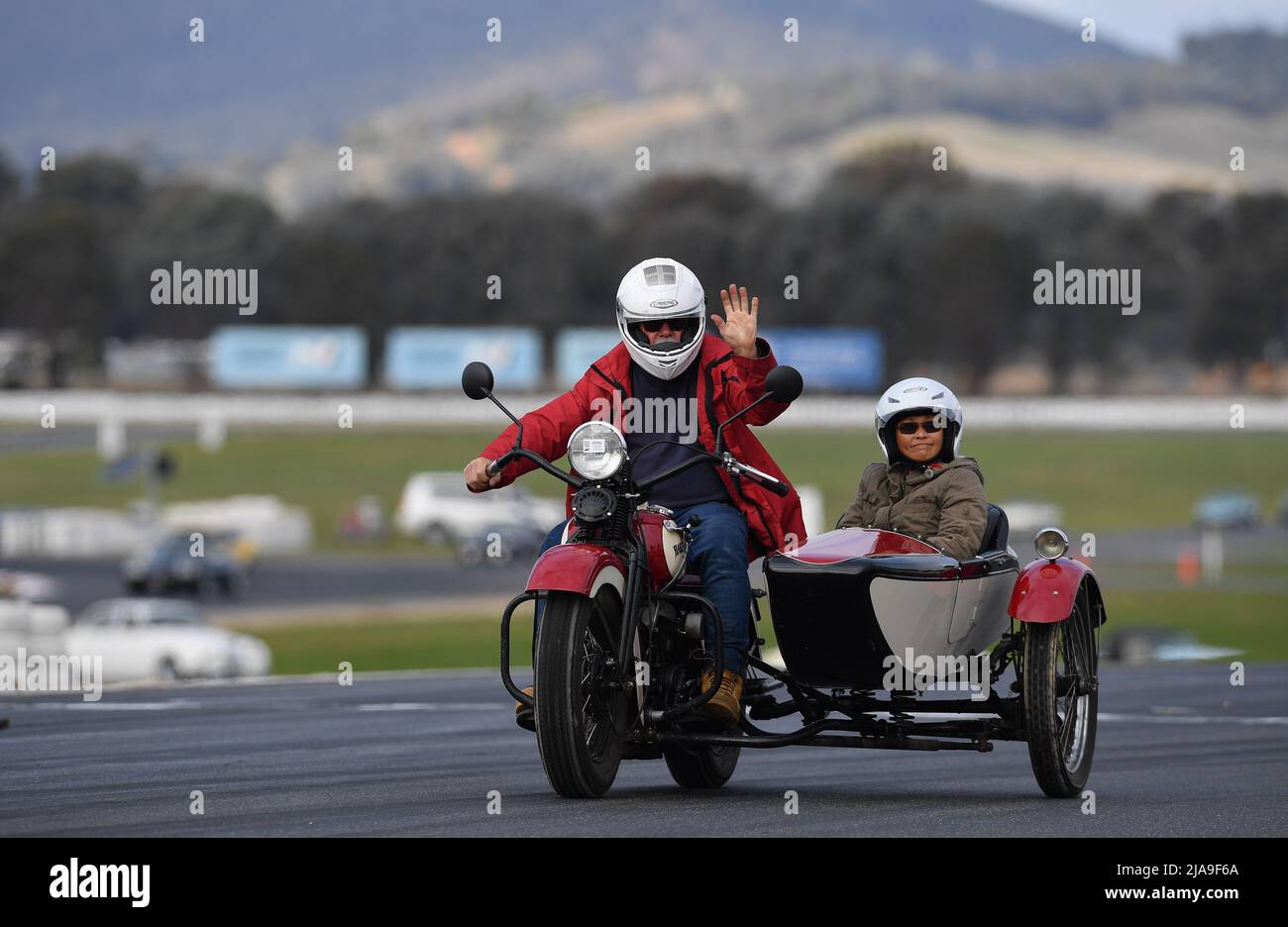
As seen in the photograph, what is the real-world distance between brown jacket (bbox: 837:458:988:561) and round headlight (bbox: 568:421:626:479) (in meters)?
1.30

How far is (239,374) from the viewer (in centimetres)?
10575

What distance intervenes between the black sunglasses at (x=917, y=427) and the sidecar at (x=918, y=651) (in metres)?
0.56

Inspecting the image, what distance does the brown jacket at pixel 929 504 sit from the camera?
32.1 feet

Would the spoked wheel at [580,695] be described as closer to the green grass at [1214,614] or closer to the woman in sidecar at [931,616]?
the woman in sidecar at [931,616]

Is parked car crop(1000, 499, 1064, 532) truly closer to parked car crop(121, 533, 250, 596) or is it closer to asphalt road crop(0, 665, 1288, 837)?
parked car crop(121, 533, 250, 596)

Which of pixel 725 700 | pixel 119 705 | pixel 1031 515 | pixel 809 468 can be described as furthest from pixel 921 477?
pixel 809 468

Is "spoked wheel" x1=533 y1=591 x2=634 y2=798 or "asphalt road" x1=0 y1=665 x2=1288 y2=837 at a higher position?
"spoked wheel" x1=533 y1=591 x2=634 y2=798

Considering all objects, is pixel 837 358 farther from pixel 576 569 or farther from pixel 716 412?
pixel 576 569

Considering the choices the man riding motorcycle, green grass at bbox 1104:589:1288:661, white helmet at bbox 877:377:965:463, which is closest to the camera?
the man riding motorcycle

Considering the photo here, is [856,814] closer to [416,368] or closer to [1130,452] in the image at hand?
[1130,452]

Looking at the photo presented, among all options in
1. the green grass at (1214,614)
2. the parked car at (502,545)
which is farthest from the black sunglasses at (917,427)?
the parked car at (502,545)

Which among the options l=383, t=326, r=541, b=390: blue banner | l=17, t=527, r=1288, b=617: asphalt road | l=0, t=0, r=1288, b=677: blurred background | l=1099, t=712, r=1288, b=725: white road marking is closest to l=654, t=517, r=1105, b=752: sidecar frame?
l=1099, t=712, r=1288, b=725: white road marking

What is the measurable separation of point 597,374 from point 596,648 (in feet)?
4.09

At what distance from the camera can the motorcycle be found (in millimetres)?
8875
